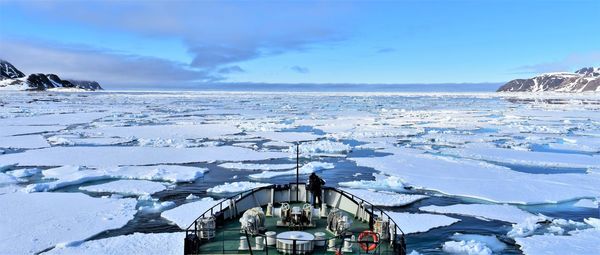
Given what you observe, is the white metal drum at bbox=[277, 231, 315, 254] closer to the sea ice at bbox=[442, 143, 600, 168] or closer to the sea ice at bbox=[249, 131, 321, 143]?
the sea ice at bbox=[442, 143, 600, 168]

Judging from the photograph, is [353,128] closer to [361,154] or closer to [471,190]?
[361,154]

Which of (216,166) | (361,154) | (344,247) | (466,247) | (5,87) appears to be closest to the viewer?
(344,247)

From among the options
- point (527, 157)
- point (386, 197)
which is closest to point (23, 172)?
point (386, 197)

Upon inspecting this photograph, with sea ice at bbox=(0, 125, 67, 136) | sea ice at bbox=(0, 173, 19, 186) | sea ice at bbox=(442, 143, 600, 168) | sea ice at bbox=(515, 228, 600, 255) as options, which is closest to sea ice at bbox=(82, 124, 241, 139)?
sea ice at bbox=(0, 125, 67, 136)

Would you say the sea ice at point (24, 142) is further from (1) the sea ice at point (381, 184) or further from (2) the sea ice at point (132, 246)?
(1) the sea ice at point (381, 184)

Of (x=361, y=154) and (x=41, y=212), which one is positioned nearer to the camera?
(x=41, y=212)

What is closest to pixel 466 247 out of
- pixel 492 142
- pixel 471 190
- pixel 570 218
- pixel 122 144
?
pixel 570 218
